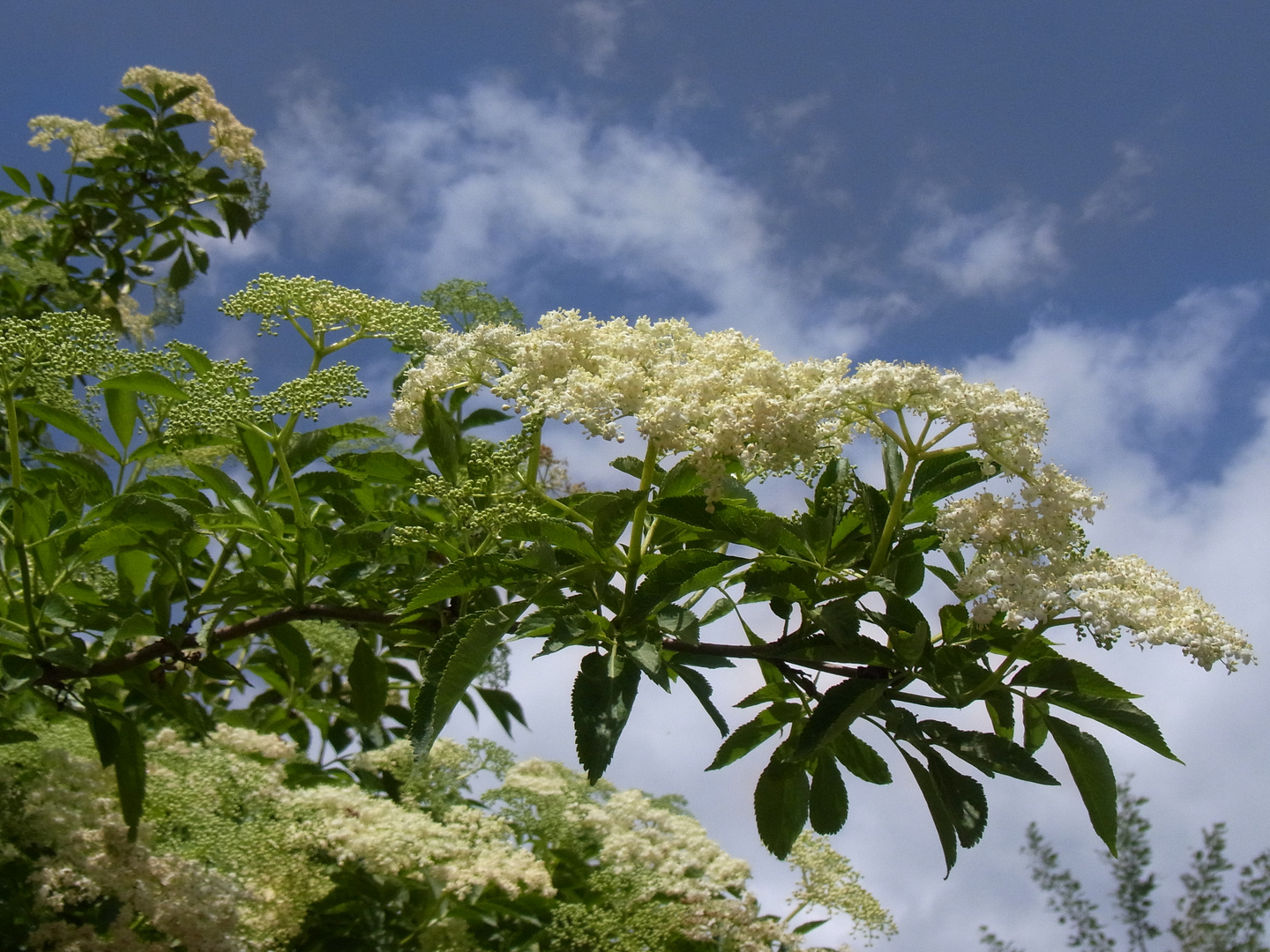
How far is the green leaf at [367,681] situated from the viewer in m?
2.00

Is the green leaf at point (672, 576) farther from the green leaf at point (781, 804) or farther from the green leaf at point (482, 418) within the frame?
the green leaf at point (482, 418)

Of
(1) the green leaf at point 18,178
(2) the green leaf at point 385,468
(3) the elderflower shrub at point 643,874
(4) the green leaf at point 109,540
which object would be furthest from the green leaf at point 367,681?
(1) the green leaf at point 18,178

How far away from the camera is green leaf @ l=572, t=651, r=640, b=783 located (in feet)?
4.49

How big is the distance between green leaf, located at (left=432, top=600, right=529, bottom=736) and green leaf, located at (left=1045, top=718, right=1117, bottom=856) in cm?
76

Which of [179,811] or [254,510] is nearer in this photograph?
[254,510]

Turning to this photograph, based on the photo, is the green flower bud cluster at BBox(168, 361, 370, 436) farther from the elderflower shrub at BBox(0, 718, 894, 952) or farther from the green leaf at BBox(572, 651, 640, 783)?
the elderflower shrub at BBox(0, 718, 894, 952)

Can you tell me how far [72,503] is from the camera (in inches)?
75.0

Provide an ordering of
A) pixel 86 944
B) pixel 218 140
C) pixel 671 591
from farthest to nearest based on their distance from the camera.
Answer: pixel 218 140
pixel 86 944
pixel 671 591

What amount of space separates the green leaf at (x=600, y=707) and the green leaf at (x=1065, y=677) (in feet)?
1.73

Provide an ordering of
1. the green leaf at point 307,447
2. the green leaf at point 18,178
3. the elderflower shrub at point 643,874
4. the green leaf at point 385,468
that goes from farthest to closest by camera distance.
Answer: the green leaf at point 18,178 < the elderflower shrub at point 643,874 < the green leaf at point 307,447 < the green leaf at point 385,468

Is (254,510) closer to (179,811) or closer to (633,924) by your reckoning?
(179,811)

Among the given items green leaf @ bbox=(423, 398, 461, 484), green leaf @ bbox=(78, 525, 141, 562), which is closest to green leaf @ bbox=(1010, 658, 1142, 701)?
green leaf @ bbox=(423, 398, 461, 484)

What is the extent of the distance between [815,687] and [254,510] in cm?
95

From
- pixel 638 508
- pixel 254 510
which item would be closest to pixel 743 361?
pixel 638 508
